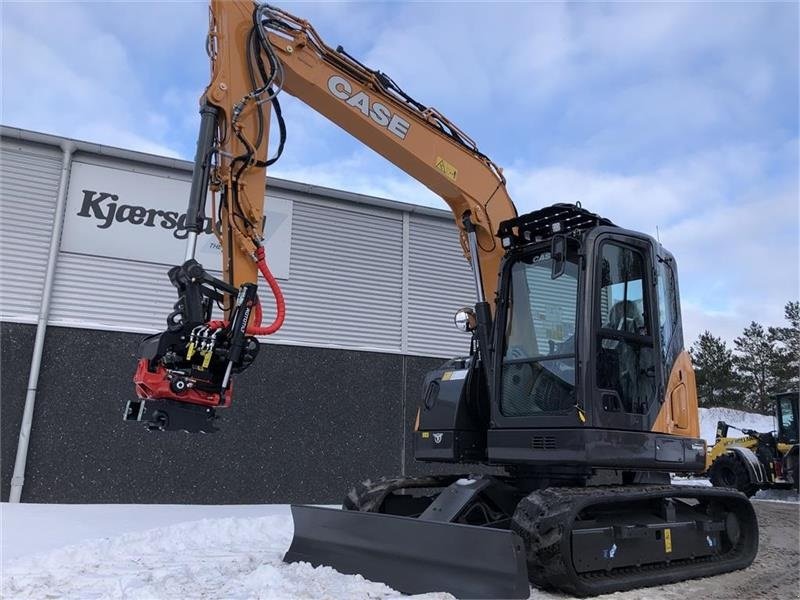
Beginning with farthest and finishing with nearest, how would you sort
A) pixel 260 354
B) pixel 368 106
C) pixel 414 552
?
pixel 260 354, pixel 368 106, pixel 414 552

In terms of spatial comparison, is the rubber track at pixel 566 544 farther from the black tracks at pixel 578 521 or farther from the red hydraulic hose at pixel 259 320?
the red hydraulic hose at pixel 259 320

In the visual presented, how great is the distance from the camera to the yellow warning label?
19.6ft

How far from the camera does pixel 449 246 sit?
11.8 metres

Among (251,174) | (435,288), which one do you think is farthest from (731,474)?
(251,174)

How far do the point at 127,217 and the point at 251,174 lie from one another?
211 inches

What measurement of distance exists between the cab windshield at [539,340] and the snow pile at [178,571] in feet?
5.73

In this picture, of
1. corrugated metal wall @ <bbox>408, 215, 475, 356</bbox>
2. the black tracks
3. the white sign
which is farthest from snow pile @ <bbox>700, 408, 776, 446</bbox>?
the white sign

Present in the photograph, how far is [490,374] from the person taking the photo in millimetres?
5473

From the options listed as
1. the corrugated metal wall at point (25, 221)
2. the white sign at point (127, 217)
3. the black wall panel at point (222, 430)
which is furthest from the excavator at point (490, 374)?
the corrugated metal wall at point (25, 221)

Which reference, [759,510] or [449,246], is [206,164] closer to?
[449,246]

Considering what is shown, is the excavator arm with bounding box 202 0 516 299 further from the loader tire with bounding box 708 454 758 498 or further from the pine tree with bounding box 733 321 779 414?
the pine tree with bounding box 733 321 779 414

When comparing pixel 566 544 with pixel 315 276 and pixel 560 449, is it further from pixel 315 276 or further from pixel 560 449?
pixel 315 276

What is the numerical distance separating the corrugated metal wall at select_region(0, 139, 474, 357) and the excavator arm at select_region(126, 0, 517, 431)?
15.6 feet

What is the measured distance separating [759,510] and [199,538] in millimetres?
9359
